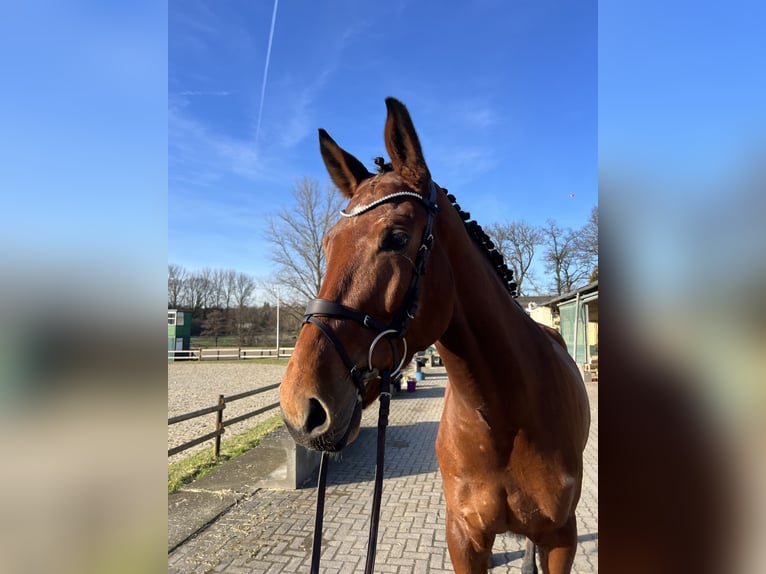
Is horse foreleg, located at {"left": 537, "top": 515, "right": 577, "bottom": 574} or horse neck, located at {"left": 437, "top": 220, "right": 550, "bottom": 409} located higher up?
horse neck, located at {"left": 437, "top": 220, "right": 550, "bottom": 409}

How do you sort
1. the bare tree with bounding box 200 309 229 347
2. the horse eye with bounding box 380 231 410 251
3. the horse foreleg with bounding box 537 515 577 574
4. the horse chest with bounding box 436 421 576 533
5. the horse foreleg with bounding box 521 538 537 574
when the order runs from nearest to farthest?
the horse eye with bounding box 380 231 410 251 → the horse chest with bounding box 436 421 576 533 → the horse foreleg with bounding box 537 515 577 574 → the horse foreleg with bounding box 521 538 537 574 → the bare tree with bounding box 200 309 229 347

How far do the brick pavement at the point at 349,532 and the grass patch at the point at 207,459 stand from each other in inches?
56.6

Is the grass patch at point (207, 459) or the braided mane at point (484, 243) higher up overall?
the braided mane at point (484, 243)

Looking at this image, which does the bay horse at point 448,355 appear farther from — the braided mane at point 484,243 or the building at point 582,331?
the building at point 582,331

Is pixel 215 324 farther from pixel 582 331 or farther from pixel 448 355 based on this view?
pixel 448 355

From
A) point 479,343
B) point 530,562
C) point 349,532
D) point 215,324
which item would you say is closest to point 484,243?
point 479,343

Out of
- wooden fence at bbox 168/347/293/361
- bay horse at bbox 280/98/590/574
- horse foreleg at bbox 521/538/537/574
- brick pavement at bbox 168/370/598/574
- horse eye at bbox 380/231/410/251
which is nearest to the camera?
bay horse at bbox 280/98/590/574

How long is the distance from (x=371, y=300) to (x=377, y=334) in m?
0.12

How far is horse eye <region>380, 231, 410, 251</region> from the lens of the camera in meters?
1.55

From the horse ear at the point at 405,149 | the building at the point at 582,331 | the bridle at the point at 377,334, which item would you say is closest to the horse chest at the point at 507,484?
the bridle at the point at 377,334


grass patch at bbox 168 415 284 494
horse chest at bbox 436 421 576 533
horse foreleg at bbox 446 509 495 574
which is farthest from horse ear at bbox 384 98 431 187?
grass patch at bbox 168 415 284 494

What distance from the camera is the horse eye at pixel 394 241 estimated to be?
155 centimetres

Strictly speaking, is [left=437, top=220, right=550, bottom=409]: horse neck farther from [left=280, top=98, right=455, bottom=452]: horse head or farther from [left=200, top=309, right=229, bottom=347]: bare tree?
[left=200, top=309, right=229, bottom=347]: bare tree
